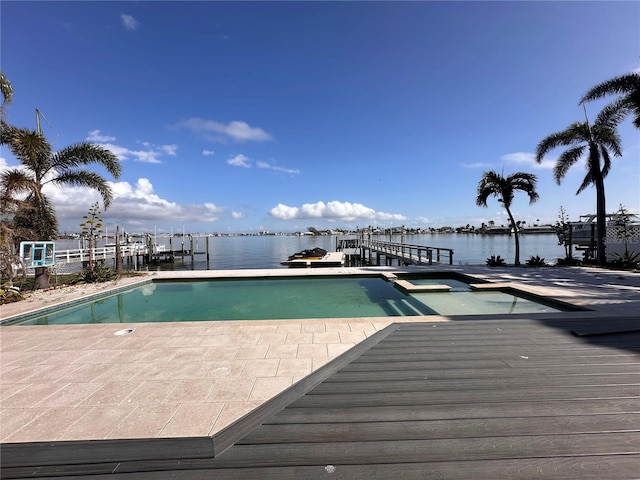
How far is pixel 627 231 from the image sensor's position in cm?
1333

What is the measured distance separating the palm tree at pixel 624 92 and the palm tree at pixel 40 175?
58.4ft

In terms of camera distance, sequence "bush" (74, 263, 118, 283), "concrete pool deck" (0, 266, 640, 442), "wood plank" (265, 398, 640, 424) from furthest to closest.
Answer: "bush" (74, 263, 118, 283) → "concrete pool deck" (0, 266, 640, 442) → "wood plank" (265, 398, 640, 424)

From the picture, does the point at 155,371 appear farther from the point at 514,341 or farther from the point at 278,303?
the point at 278,303

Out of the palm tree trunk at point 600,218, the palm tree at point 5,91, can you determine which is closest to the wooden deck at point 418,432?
the palm tree at point 5,91

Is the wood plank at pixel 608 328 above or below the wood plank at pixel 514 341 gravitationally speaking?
above

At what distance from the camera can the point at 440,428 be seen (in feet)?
6.52

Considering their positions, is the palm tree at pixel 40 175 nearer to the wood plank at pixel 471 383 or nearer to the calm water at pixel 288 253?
the wood plank at pixel 471 383

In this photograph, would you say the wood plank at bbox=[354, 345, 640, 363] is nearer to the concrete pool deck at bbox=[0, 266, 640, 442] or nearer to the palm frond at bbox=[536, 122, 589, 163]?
the concrete pool deck at bbox=[0, 266, 640, 442]

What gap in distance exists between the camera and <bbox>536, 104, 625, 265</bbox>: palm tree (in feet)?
39.2

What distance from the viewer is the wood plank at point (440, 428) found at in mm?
1919

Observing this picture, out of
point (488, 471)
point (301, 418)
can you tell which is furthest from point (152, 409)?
point (488, 471)

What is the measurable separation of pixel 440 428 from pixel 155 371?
109 inches

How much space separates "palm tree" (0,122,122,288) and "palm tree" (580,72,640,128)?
17.8 meters

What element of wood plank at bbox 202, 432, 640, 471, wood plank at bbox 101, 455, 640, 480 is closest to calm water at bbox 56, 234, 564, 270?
wood plank at bbox 202, 432, 640, 471
